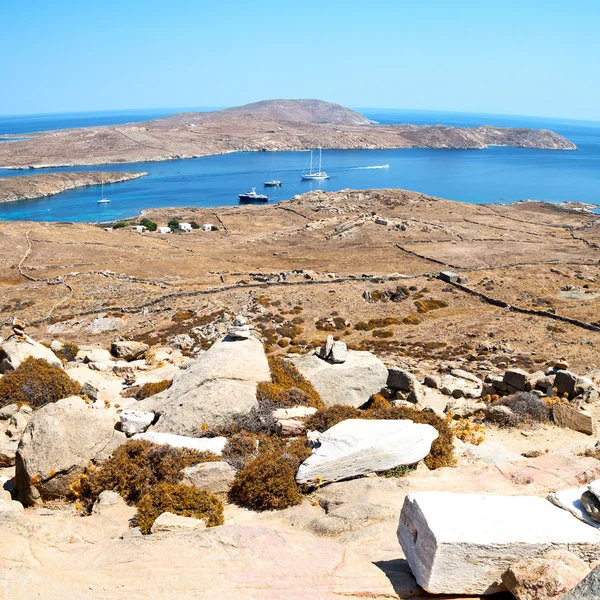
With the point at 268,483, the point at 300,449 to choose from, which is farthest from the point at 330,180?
the point at 268,483

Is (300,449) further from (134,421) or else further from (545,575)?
(545,575)

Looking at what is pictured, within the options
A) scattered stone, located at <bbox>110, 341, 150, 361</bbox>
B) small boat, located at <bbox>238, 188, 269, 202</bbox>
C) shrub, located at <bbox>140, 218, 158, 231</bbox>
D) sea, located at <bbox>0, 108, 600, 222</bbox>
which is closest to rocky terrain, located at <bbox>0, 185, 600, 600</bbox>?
scattered stone, located at <bbox>110, 341, 150, 361</bbox>

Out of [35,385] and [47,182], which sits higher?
[47,182]

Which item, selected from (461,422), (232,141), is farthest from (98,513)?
(232,141)

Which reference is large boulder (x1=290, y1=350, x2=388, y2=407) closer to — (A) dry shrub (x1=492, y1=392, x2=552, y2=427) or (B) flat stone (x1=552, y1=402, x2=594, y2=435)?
(A) dry shrub (x1=492, y1=392, x2=552, y2=427)

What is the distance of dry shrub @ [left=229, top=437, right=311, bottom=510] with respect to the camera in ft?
29.9

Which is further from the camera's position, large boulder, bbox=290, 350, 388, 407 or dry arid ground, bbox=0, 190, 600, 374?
dry arid ground, bbox=0, 190, 600, 374

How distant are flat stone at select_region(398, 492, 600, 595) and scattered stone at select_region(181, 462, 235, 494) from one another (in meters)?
4.08

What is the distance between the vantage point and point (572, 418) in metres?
13.6

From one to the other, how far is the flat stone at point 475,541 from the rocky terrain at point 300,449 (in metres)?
0.02

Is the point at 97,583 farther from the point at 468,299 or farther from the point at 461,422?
the point at 468,299

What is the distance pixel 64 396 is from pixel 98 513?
6500mm

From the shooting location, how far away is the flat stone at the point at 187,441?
416 inches

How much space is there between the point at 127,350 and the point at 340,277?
21.4m
